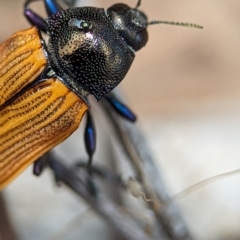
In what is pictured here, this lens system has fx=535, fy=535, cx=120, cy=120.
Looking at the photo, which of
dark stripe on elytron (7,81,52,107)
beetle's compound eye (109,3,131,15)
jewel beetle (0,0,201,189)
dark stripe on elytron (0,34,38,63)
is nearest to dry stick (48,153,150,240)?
jewel beetle (0,0,201,189)

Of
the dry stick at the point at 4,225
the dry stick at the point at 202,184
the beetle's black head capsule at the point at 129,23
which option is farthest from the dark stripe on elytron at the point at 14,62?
the dry stick at the point at 202,184

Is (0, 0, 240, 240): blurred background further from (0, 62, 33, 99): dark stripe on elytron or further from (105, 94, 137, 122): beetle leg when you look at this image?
(0, 62, 33, 99): dark stripe on elytron

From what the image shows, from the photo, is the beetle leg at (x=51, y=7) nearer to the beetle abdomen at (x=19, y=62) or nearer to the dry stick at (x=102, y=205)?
the beetle abdomen at (x=19, y=62)

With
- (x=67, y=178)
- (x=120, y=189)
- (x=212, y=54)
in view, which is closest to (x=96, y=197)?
(x=67, y=178)

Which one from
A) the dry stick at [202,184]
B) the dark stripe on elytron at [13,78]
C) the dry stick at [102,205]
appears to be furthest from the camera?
the dry stick at [202,184]

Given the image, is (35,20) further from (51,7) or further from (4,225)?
(4,225)

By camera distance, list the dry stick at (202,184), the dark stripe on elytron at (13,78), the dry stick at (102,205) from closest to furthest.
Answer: the dark stripe on elytron at (13,78) < the dry stick at (102,205) < the dry stick at (202,184)
